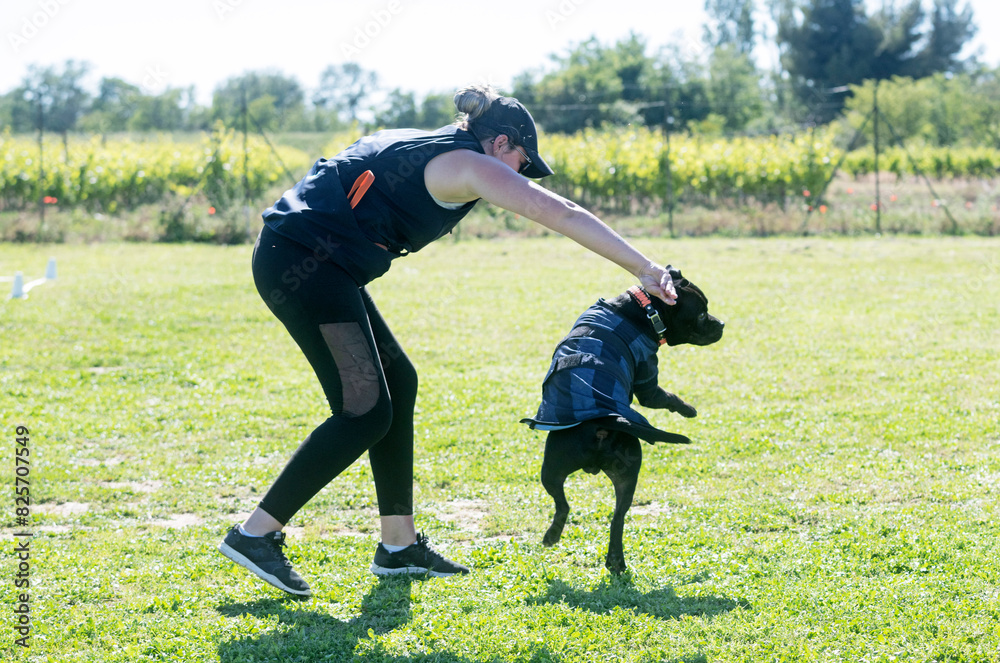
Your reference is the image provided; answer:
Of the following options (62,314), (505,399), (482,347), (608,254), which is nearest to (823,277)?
(482,347)

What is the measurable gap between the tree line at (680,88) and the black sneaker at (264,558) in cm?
1590

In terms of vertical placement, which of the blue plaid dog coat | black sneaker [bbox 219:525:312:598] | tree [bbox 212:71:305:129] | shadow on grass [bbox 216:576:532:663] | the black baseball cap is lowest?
shadow on grass [bbox 216:576:532:663]

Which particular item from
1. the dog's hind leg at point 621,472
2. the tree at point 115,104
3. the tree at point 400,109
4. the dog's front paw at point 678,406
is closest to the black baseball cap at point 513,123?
the dog's hind leg at point 621,472

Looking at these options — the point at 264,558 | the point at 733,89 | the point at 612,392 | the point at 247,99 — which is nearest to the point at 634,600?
the point at 612,392

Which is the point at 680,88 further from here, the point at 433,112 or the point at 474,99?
the point at 474,99

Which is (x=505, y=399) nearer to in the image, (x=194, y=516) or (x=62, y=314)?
(x=194, y=516)

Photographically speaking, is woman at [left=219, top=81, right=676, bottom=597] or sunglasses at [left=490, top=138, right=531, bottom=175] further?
sunglasses at [left=490, top=138, right=531, bottom=175]

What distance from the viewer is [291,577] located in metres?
3.13

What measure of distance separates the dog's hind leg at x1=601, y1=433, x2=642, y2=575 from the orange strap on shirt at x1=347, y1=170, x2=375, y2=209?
1.21 meters

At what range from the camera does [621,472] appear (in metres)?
3.25

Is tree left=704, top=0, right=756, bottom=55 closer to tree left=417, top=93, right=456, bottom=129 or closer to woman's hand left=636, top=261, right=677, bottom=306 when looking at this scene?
tree left=417, top=93, right=456, bottom=129

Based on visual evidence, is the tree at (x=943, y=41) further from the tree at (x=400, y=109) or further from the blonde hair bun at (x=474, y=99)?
the blonde hair bun at (x=474, y=99)

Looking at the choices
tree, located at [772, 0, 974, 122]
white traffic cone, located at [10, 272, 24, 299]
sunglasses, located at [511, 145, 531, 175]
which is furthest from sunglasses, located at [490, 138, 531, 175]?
tree, located at [772, 0, 974, 122]

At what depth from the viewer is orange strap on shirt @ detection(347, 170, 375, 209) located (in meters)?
2.94
